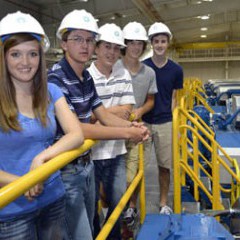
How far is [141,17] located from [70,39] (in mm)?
12092

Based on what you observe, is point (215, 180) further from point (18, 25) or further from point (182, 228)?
point (18, 25)

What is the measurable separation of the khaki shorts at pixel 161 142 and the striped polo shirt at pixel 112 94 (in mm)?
1039

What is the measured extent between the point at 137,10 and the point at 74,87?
11.2m

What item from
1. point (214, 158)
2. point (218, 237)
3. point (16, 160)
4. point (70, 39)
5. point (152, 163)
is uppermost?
point (70, 39)

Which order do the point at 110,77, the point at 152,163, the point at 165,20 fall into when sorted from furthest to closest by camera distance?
the point at 165,20 < the point at 152,163 < the point at 110,77

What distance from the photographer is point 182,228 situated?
2432 millimetres

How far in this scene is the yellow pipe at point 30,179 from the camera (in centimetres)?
112

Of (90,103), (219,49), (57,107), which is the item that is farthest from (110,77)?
(219,49)

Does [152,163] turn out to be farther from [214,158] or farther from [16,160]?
[16,160]

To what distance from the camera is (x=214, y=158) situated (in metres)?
3.20

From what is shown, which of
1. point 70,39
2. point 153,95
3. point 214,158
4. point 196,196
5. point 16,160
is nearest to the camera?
point 16,160

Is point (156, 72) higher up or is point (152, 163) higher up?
point (156, 72)

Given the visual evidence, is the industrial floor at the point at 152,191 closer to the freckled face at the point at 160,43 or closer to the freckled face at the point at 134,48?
the freckled face at the point at 160,43

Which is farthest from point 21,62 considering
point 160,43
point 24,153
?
point 160,43
